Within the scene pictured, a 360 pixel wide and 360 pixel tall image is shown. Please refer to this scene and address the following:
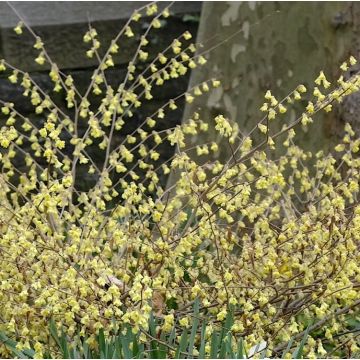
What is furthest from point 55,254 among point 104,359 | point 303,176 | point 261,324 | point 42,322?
point 303,176

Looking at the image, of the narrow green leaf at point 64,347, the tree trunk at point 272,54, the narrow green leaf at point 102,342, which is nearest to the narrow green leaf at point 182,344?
the narrow green leaf at point 102,342

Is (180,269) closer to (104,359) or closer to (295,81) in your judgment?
(104,359)

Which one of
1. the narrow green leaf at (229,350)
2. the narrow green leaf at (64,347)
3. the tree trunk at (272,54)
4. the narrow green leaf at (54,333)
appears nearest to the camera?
the narrow green leaf at (229,350)

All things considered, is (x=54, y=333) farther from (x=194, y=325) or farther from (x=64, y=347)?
(x=194, y=325)

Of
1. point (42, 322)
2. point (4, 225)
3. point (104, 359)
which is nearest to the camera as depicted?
point (104, 359)

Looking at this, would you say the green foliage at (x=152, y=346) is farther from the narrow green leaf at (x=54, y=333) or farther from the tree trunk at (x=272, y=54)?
the tree trunk at (x=272, y=54)

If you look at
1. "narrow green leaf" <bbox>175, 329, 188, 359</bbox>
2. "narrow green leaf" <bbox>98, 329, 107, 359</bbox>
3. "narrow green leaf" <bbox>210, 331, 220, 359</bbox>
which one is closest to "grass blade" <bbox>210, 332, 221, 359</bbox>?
"narrow green leaf" <bbox>210, 331, 220, 359</bbox>

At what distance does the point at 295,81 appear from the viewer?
613cm

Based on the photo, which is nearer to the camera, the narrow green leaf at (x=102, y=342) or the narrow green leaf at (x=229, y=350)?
the narrow green leaf at (x=229, y=350)

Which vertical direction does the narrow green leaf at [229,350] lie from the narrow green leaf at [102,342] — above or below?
below

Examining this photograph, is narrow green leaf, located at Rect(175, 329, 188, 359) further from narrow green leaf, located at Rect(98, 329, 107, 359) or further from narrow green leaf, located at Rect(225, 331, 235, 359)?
narrow green leaf, located at Rect(98, 329, 107, 359)

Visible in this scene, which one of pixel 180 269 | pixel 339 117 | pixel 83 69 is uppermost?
pixel 83 69

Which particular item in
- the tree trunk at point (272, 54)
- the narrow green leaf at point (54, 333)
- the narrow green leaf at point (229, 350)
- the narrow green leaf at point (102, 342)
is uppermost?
the tree trunk at point (272, 54)

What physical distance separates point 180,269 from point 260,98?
224 centimetres
